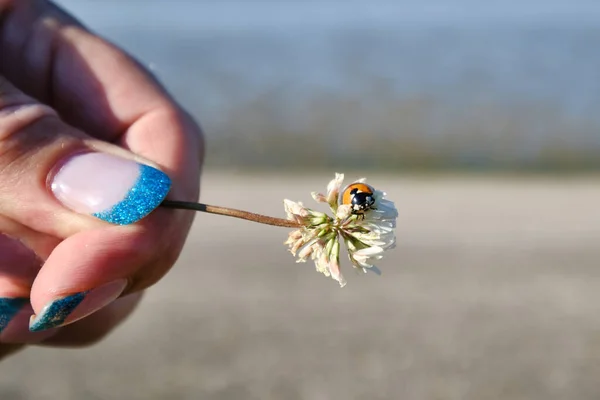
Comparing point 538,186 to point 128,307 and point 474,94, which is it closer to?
point 474,94

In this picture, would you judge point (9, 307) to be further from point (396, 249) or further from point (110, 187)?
point (396, 249)

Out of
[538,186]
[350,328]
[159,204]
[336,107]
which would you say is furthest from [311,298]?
[336,107]

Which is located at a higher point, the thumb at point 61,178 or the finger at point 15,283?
the thumb at point 61,178

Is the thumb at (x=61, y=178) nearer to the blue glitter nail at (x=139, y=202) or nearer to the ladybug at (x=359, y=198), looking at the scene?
the blue glitter nail at (x=139, y=202)

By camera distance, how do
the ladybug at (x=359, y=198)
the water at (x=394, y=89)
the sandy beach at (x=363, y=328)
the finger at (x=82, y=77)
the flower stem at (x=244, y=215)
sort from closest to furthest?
the flower stem at (x=244, y=215)
the ladybug at (x=359, y=198)
the finger at (x=82, y=77)
the sandy beach at (x=363, y=328)
the water at (x=394, y=89)

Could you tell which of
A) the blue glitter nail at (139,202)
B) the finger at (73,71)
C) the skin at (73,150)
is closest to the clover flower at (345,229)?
the blue glitter nail at (139,202)

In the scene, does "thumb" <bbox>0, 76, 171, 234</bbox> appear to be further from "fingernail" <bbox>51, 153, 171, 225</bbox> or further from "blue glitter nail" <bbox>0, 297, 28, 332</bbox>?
"blue glitter nail" <bbox>0, 297, 28, 332</bbox>

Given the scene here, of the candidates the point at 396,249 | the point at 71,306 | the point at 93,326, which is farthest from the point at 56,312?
the point at 396,249
